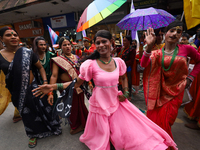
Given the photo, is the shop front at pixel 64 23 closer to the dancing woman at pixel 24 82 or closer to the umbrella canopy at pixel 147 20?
the umbrella canopy at pixel 147 20

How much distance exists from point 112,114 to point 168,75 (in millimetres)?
1072

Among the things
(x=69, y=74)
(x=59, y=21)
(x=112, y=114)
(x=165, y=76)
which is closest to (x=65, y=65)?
(x=69, y=74)

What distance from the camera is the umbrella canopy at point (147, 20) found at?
2.28m

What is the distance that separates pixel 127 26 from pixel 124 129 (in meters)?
2.30

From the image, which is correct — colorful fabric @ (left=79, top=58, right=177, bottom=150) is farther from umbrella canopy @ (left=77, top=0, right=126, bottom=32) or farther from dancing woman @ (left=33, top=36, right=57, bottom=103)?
dancing woman @ (left=33, top=36, right=57, bottom=103)

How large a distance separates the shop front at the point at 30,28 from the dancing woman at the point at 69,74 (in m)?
10.5

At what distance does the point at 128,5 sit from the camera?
23.2ft

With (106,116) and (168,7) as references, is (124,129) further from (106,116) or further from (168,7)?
(168,7)

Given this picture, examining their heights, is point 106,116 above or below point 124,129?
above

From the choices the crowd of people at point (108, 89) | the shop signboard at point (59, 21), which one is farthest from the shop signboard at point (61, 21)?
the crowd of people at point (108, 89)

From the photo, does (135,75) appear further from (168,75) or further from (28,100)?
(28,100)

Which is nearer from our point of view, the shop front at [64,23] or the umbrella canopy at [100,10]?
the umbrella canopy at [100,10]

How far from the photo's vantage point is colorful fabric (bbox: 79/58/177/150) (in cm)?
135

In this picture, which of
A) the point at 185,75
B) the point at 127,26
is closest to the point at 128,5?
the point at 127,26
